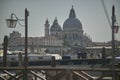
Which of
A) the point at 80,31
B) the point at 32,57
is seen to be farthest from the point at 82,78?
the point at 80,31

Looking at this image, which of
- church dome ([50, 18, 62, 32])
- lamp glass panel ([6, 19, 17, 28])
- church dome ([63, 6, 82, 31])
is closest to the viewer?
lamp glass panel ([6, 19, 17, 28])

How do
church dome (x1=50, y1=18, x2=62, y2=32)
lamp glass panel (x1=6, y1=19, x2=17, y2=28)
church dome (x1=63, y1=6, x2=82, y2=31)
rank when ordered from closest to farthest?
lamp glass panel (x1=6, y1=19, x2=17, y2=28) < church dome (x1=63, y1=6, x2=82, y2=31) < church dome (x1=50, y1=18, x2=62, y2=32)

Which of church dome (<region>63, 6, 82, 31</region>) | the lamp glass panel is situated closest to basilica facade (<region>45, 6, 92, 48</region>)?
church dome (<region>63, 6, 82, 31</region>)

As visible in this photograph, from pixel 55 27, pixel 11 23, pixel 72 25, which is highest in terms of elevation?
pixel 55 27

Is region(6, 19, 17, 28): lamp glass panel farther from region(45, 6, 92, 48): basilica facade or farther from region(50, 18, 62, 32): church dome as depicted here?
region(50, 18, 62, 32): church dome

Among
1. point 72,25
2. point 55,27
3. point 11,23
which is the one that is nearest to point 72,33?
point 72,25

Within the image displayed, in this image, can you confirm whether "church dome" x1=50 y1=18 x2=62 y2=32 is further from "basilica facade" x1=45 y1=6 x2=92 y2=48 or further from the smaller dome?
the smaller dome

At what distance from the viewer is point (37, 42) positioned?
110562 millimetres

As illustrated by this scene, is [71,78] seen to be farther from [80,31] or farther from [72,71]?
[80,31]


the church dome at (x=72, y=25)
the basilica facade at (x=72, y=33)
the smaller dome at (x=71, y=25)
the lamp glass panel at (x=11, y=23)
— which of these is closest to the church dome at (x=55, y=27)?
the basilica facade at (x=72, y=33)

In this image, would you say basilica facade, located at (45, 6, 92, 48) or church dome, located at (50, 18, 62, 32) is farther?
church dome, located at (50, 18, 62, 32)

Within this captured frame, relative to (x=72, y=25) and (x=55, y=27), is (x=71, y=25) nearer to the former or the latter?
(x=72, y=25)

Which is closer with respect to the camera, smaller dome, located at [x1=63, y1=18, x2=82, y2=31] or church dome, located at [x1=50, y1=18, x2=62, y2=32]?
smaller dome, located at [x1=63, y1=18, x2=82, y2=31]

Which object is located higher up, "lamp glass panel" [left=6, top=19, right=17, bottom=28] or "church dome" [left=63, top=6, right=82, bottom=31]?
"church dome" [left=63, top=6, right=82, bottom=31]
